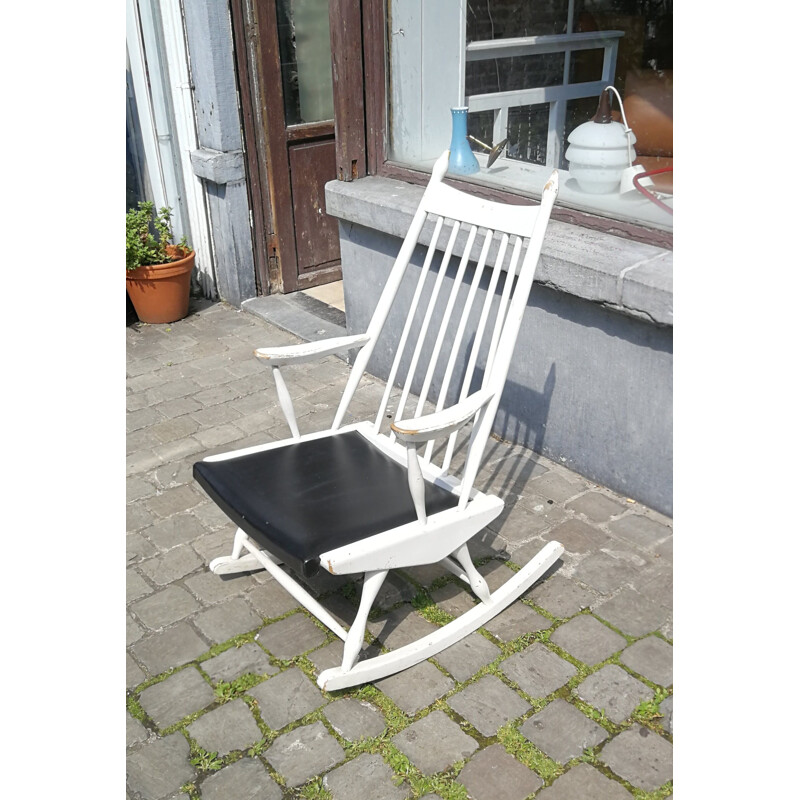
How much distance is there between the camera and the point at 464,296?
12.3ft

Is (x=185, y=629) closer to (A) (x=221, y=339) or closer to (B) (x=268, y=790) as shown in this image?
(B) (x=268, y=790)

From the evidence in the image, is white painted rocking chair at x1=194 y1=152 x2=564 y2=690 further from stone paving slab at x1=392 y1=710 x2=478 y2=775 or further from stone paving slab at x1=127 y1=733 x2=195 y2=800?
stone paving slab at x1=127 y1=733 x2=195 y2=800

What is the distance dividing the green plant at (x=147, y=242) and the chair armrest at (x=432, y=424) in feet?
10.7

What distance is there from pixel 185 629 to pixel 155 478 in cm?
101

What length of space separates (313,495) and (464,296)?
1.57 m

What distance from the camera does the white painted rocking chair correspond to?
2.25 meters

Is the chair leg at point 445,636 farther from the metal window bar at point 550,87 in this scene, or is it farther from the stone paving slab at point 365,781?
the metal window bar at point 550,87

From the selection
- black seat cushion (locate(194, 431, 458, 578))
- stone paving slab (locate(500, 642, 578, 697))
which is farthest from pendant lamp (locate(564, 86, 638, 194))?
stone paving slab (locate(500, 642, 578, 697))

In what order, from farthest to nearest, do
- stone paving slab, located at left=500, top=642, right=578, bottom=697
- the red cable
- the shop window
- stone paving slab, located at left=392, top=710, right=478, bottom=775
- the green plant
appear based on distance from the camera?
the green plant < the shop window < the red cable < stone paving slab, located at left=500, top=642, right=578, bottom=697 < stone paving slab, located at left=392, top=710, right=478, bottom=775

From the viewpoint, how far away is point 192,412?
409cm

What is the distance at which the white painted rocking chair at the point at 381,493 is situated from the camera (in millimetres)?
2246

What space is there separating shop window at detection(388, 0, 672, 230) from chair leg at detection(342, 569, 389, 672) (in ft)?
5.70

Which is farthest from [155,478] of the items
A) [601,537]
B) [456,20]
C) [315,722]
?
[456,20]
